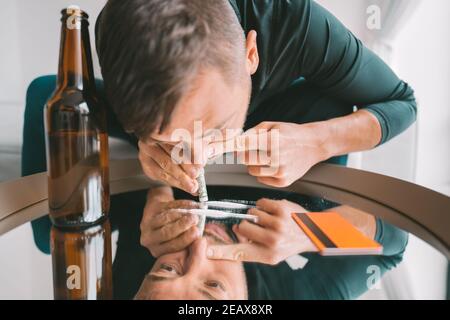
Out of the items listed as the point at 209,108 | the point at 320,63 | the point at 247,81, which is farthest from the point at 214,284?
the point at 320,63

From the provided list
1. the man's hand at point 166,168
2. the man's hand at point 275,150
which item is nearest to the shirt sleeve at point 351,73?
the man's hand at point 275,150

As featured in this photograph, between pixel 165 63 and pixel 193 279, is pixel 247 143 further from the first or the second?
pixel 193 279

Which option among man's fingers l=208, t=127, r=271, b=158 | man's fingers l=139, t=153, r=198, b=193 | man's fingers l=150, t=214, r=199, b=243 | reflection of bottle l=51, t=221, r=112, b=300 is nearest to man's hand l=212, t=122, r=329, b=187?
man's fingers l=208, t=127, r=271, b=158

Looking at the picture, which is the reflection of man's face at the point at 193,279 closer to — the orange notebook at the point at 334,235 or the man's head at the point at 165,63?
the orange notebook at the point at 334,235

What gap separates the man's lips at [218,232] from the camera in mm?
424

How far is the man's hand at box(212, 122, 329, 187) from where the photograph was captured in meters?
0.68

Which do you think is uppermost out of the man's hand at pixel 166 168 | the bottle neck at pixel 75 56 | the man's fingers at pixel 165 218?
the bottle neck at pixel 75 56

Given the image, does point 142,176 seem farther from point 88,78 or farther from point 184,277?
point 184,277

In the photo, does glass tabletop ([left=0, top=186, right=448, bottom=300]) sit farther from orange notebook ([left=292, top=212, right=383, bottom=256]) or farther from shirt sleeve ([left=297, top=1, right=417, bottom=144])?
shirt sleeve ([left=297, top=1, right=417, bottom=144])

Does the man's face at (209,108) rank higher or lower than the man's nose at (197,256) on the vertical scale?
higher

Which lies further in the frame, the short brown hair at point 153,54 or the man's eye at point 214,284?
the short brown hair at point 153,54

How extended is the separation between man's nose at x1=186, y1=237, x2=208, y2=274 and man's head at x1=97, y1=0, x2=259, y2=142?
0.21m

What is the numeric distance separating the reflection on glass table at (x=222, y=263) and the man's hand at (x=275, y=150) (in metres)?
0.20

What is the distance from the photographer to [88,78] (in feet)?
1.64
